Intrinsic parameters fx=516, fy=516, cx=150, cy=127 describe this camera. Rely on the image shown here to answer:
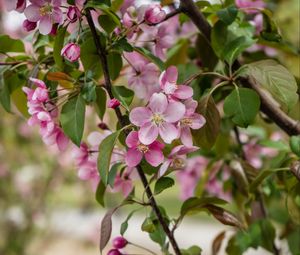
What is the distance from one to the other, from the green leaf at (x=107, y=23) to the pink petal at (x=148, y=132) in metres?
0.17

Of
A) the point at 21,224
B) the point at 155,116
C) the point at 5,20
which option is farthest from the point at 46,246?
the point at 155,116

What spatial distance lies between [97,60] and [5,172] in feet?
10.4

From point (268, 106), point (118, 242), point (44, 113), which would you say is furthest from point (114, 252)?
point (268, 106)

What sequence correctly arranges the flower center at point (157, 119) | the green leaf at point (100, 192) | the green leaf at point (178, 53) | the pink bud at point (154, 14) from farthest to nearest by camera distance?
the green leaf at point (178, 53), the green leaf at point (100, 192), the pink bud at point (154, 14), the flower center at point (157, 119)

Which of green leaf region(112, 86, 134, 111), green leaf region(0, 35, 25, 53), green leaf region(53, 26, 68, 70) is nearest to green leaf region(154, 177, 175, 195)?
green leaf region(112, 86, 134, 111)

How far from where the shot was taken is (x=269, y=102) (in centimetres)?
85

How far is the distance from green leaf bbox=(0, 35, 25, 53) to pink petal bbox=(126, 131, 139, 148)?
315 millimetres

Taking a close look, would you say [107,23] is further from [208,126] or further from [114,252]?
[114,252]

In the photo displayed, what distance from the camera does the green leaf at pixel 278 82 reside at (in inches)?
27.1

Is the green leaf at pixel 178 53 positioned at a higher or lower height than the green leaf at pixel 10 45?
lower

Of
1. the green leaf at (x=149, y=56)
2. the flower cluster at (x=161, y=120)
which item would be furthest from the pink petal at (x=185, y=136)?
the green leaf at (x=149, y=56)

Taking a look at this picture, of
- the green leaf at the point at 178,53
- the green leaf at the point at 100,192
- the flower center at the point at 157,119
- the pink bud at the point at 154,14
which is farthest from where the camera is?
the green leaf at the point at 178,53

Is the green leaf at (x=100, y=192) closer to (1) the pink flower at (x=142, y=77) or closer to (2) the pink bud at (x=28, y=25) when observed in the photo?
(1) the pink flower at (x=142, y=77)

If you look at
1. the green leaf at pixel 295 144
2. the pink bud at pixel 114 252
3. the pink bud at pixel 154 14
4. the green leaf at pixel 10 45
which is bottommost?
the pink bud at pixel 114 252
